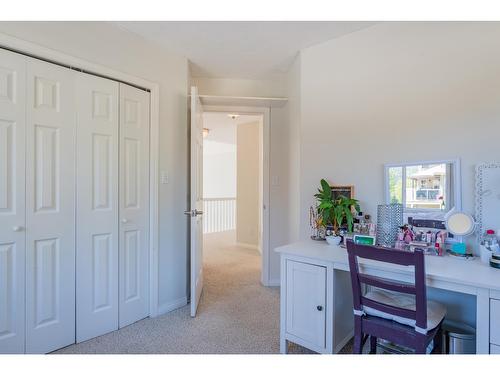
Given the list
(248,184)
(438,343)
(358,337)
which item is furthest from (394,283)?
(248,184)

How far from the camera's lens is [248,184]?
204 inches

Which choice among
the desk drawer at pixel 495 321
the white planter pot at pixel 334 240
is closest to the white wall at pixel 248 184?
the white planter pot at pixel 334 240

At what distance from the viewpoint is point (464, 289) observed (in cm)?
128

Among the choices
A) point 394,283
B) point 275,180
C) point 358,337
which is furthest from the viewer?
point 275,180

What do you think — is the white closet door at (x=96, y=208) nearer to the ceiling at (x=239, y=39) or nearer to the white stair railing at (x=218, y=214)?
the ceiling at (x=239, y=39)

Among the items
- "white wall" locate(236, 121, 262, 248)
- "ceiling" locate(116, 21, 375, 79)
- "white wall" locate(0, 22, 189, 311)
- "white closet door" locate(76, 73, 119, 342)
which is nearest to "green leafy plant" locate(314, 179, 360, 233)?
"ceiling" locate(116, 21, 375, 79)

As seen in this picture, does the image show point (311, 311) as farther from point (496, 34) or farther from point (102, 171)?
point (496, 34)

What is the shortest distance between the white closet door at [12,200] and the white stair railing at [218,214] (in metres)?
4.50

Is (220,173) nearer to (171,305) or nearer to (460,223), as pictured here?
(171,305)

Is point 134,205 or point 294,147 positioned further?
point 294,147

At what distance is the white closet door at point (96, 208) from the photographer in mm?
1981

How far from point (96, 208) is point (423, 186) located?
7.65 ft

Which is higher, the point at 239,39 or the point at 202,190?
the point at 239,39

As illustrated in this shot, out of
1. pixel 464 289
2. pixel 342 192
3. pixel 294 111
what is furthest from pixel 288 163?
pixel 464 289
